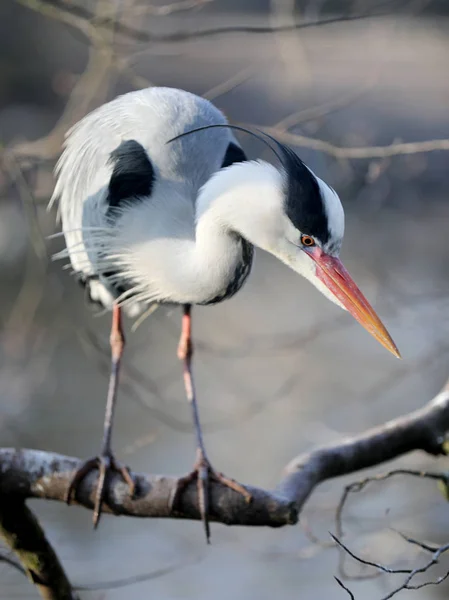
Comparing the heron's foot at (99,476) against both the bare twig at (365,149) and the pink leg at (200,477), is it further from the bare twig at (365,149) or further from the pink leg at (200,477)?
the bare twig at (365,149)

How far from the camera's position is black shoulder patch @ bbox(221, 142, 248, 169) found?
289 cm

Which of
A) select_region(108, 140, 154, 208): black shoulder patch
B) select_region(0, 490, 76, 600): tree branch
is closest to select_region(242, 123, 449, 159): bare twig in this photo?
select_region(108, 140, 154, 208): black shoulder patch

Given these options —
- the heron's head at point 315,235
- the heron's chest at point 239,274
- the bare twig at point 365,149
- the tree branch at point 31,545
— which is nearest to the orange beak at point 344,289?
the heron's head at point 315,235

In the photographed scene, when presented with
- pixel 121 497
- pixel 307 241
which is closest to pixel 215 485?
pixel 121 497

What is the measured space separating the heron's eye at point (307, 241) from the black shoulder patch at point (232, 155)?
0.64 metres

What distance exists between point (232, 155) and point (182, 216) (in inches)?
11.9

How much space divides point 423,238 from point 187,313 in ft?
20.5

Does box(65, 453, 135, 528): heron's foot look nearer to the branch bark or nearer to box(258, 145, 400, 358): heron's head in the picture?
the branch bark

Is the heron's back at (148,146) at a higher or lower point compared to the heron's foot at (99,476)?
higher

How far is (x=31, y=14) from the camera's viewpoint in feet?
40.0

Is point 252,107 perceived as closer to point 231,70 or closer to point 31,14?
point 231,70

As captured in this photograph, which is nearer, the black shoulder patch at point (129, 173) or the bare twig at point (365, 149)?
the bare twig at point (365, 149)

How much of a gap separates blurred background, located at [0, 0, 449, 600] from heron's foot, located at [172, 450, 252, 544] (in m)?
0.39

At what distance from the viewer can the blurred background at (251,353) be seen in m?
3.53
